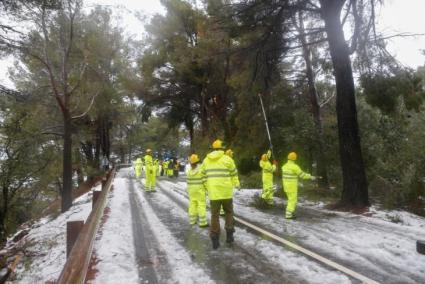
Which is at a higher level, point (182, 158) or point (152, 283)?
point (182, 158)

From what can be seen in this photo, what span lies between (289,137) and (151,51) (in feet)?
68.1

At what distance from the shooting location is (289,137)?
17.9m

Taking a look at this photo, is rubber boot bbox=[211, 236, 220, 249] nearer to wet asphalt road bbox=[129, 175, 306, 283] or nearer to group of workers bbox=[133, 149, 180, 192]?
wet asphalt road bbox=[129, 175, 306, 283]

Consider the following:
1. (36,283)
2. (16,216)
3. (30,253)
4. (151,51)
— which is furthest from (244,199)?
(151,51)

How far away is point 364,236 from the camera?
28.6 feet

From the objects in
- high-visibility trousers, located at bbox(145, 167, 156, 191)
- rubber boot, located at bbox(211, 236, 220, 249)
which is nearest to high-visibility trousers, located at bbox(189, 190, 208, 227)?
rubber boot, located at bbox(211, 236, 220, 249)

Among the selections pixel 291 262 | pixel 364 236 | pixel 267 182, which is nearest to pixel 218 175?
pixel 291 262

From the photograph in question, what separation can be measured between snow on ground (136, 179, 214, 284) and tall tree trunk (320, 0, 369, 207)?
257 inches

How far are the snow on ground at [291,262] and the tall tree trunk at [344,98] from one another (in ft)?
19.0

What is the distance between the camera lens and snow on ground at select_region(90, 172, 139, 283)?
636 cm

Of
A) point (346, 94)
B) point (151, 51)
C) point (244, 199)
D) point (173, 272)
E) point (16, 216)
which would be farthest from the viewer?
point (151, 51)

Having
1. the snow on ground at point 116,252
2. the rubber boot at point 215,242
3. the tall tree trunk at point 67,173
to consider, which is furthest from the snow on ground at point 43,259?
the tall tree trunk at point 67,173

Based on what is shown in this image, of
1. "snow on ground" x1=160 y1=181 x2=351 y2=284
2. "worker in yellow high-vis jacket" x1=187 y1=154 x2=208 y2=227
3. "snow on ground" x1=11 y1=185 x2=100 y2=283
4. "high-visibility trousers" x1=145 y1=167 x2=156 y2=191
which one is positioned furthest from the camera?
"high-visibility trousers" x1=145 y1=167 x2=156 y2=191

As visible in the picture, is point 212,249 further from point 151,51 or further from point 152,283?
point 151,51
